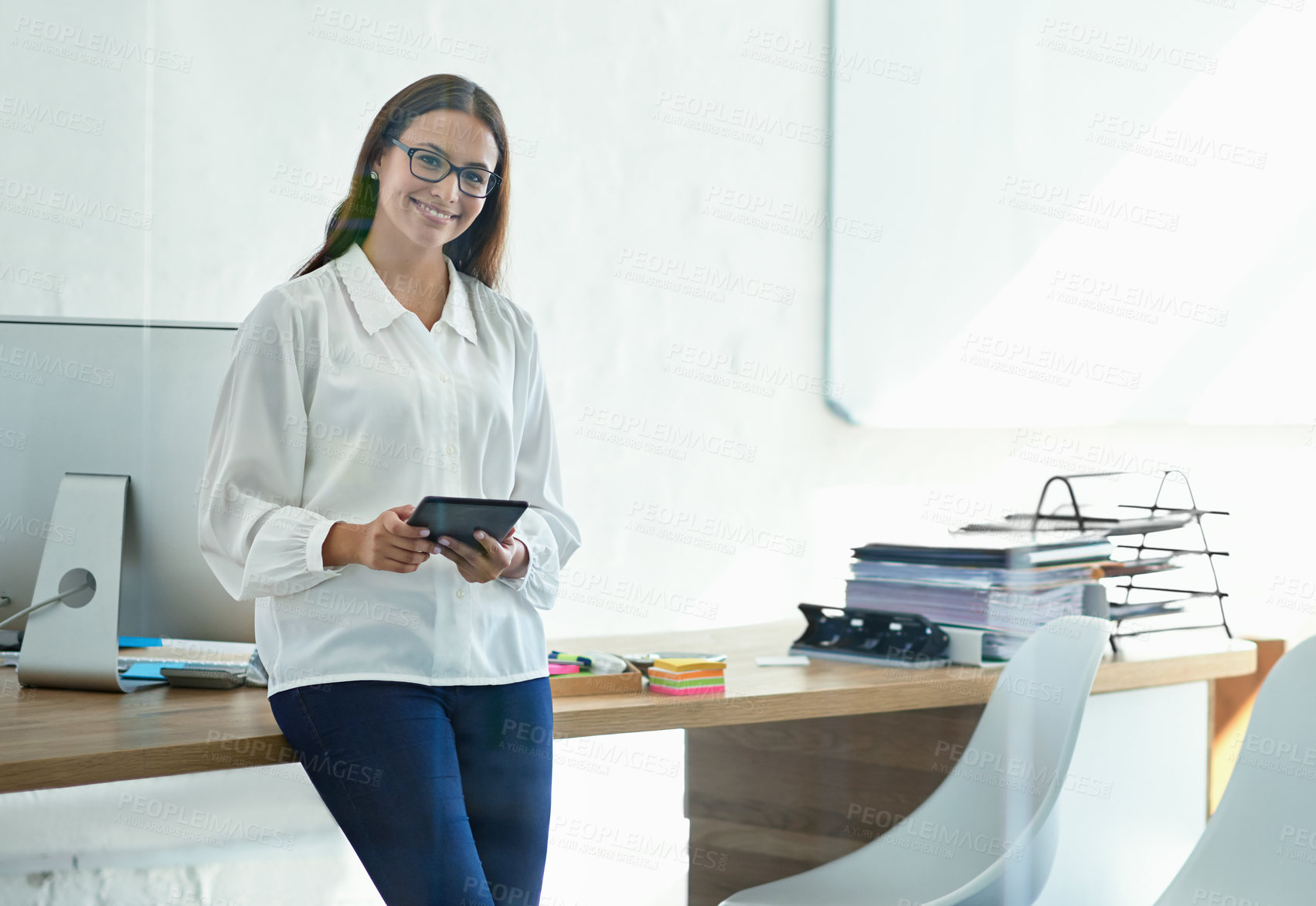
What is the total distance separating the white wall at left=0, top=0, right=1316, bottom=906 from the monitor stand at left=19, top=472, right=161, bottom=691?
3.05ft

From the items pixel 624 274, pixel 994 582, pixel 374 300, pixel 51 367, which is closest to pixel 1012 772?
pixel 994 582

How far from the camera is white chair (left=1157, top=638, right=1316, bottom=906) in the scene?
4.39 feet


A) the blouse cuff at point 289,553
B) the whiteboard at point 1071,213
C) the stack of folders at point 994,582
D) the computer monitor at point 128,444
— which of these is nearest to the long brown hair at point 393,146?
the computer monitor at point 128,444

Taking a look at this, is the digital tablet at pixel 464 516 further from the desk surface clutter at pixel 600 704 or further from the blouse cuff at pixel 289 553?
the desk surface clutter at pixel 600 704

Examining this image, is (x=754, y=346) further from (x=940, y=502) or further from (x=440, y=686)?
(x=440, y=686)

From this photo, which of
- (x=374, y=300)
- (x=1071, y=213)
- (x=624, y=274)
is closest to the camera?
(x=374, y=300)

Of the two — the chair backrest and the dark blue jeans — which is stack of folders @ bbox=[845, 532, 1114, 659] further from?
the dark blue jeans

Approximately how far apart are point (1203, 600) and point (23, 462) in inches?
75.0

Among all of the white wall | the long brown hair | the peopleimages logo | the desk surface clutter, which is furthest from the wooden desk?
the white wall

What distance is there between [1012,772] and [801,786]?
48cm

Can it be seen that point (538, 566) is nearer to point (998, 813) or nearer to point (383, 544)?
point (383, 544)

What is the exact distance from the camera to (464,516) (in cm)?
120

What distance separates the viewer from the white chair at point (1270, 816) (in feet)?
4.39

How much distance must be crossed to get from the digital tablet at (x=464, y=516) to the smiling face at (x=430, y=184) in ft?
1.26
